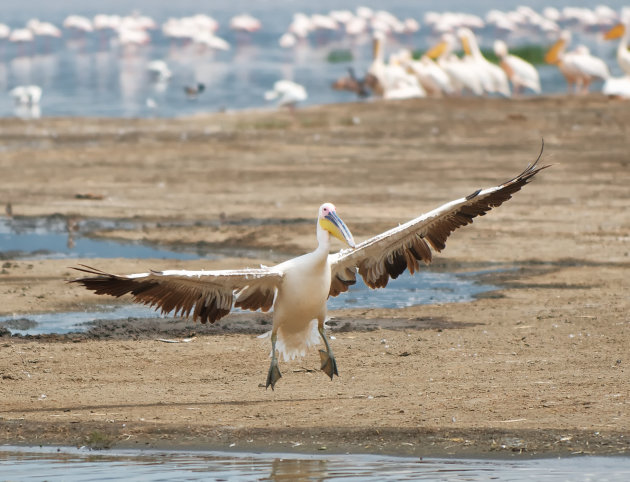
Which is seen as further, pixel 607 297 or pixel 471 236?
pixel 471 236

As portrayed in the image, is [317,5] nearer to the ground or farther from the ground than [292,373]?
farther from the ground

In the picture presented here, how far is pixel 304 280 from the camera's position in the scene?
8430mm

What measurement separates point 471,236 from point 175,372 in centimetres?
605

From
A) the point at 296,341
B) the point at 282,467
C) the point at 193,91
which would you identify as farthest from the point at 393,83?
the point at 282,467

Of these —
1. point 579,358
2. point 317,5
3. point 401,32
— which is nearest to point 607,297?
point 579,358

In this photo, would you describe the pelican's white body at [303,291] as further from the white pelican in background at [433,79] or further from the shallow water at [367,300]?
the white pelican in background at [433,79]

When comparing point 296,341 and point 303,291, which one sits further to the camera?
point 296,341

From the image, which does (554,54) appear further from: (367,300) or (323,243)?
(323,243)

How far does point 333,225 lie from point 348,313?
2.63 meters

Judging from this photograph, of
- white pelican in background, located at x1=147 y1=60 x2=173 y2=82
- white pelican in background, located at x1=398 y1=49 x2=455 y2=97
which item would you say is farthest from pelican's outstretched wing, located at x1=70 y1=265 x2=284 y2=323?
white pelican in background, located at x1=147 y1=60 x2=173 y2=82

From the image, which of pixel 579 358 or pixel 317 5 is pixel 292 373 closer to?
pixel 579 358

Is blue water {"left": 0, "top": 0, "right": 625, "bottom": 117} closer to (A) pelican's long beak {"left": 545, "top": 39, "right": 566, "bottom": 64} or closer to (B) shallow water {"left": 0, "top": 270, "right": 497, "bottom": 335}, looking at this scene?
(A) pelican's long beak {"left": 545, "top": 39, "right": 566, "bottom": 64}

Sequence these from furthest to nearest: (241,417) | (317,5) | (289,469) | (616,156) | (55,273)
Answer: (317,5)
(616,156)
(55,273)
(241,417)
(289,469)

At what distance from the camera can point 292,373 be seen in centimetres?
910
